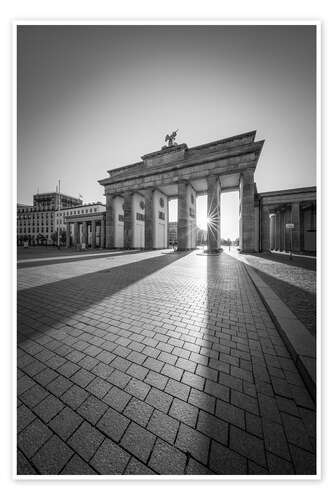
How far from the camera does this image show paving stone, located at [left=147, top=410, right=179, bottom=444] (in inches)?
56.2

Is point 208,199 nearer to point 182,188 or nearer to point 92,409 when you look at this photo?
point 182,188

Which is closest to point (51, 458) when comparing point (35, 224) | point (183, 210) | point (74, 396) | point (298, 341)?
point (74, 396)

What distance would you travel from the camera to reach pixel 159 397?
1.80m

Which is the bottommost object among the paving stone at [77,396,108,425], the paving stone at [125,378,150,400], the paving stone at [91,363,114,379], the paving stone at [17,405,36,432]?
the paving stone at [17,405,36,432]

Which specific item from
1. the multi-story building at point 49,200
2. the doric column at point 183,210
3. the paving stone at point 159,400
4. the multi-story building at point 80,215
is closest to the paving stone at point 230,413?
the paving stone at point 159,400

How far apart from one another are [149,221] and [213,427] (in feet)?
93.7

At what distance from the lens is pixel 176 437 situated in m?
1.41

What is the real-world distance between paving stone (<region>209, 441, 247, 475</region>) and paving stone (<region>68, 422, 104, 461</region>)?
0.82 m

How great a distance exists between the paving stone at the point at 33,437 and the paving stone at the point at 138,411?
0.61 m

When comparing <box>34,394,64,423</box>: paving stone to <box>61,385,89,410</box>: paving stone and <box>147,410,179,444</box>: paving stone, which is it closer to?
<box>61,385,89,410</box>: paving stone

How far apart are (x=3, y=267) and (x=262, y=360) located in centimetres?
345

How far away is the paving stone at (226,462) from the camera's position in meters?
1.27

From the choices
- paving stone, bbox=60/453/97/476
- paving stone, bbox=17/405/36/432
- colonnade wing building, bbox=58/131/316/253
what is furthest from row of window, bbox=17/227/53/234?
paving stone, bbox=60/453/97/476

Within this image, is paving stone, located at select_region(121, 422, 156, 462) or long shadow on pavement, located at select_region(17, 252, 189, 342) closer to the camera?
paving stone, located at select_region(121, 422, 156, 462)
